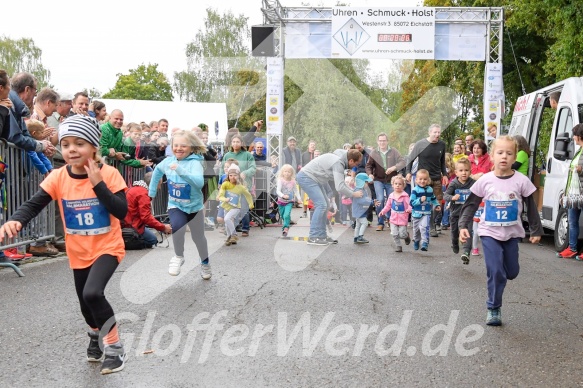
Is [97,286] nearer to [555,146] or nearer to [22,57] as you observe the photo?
[555,146]

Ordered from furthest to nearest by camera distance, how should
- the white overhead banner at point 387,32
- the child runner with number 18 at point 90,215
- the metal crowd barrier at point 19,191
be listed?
the white overhead banner at point 387,32, the metal crowd barrier at point 19,191, the child runner with number 18 at point 90,215

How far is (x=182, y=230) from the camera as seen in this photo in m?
8.30

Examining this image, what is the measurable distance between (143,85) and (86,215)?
77.7 metres

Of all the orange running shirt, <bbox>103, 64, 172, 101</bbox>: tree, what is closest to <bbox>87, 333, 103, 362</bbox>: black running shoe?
the orange running shirt

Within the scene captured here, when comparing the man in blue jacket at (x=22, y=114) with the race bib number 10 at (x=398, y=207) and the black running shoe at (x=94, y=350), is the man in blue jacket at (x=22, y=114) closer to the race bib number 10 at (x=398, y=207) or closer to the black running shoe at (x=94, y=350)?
the black running shoe at (x=94, y=350)

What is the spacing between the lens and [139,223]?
34.1 feet

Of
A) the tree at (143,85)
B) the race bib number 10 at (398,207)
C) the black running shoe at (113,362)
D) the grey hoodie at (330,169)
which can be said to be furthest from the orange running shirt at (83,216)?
the tree at (143,85)

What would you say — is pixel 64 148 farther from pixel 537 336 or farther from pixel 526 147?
pixel 526 147

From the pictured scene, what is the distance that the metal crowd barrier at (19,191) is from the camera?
832 centimetres

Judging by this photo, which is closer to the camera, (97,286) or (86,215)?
(97,286)

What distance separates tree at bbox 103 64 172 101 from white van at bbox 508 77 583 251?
227ft

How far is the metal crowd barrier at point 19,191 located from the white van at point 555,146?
7.75 metres

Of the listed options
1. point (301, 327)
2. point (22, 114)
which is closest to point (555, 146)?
point (301, 327)

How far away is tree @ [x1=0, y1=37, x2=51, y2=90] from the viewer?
76875 mm
